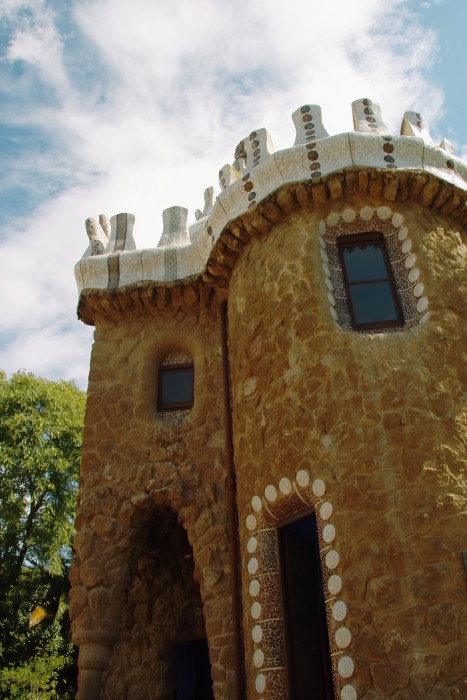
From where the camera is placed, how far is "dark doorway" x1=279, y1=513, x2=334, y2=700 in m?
5.30

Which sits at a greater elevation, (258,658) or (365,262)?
(365,262)

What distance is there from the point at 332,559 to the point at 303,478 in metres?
0.71

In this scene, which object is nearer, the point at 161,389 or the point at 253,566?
the point at 253,566

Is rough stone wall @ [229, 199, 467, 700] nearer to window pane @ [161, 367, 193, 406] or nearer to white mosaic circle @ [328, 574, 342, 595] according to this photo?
white mosaic circle @ [328, 574, 342, 595]

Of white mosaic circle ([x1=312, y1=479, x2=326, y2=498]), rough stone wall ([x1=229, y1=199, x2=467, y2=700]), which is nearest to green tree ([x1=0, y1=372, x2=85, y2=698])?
rough stone wall ([x1=229, y1=199, x2=467, y2=700])

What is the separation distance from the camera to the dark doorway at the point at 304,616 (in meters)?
5.30

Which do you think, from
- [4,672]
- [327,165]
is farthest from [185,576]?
[4,672]

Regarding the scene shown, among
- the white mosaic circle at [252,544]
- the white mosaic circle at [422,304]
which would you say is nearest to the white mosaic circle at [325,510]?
the white mosaic circle at [252,544]

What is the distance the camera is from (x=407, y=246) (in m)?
6.37

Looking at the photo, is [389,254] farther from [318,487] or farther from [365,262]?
[318,487]

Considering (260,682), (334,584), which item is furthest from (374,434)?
(260,682)

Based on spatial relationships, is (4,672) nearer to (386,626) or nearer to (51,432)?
(51,432)

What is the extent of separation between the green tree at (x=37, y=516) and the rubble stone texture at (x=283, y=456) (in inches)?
284

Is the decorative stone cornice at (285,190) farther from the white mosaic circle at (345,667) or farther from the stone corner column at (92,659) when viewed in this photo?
the white mosaic circle at (345,667)
